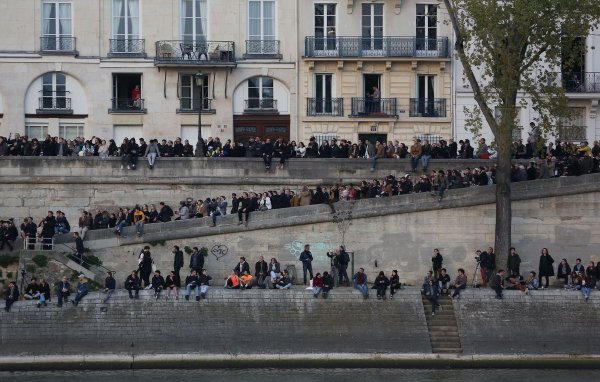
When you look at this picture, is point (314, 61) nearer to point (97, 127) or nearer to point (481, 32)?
point (97, 127)

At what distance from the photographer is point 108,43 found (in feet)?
208

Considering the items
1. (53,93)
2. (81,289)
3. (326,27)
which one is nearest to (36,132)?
(53,93)

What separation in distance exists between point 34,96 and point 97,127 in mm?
2524

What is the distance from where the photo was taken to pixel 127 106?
6356 cm

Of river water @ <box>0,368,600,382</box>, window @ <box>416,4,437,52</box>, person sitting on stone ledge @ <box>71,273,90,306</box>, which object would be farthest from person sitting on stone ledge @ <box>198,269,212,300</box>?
window @ <box>416,4,437,52</box>

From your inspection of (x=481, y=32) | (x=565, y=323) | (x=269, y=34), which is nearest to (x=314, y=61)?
(x=269, y=34)

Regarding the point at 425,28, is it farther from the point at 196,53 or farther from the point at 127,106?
the point at 127,106

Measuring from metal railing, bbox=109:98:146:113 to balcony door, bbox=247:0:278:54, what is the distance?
4.42 metres

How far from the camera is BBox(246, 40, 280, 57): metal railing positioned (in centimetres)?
6381

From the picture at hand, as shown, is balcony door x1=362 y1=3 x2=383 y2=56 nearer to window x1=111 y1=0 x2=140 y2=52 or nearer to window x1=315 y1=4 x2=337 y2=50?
window x1=315 y1=4 x2=337 y2=50

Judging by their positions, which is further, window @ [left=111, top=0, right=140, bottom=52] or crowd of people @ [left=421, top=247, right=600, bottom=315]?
window @ [left=111, top=0, right=140, bottom=52]

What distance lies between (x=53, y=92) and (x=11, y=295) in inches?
520

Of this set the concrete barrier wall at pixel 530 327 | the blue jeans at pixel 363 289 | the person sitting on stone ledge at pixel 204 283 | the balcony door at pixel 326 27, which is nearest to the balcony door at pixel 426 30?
the balcony door at pixel 326 27

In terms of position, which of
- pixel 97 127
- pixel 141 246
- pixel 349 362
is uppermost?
pixel 97 127
